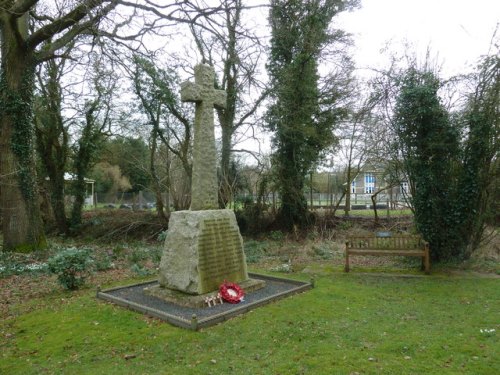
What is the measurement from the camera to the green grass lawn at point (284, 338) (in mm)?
4105

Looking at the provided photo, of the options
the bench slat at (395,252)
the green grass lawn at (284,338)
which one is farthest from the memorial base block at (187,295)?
the bench slat at (395,252)

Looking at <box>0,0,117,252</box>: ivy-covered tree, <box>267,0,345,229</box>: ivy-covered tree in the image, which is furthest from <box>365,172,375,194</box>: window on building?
<box>0,0,117,252</box>: ivy-covered tree

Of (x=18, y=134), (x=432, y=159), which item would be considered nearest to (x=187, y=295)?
(x=432, y=159)

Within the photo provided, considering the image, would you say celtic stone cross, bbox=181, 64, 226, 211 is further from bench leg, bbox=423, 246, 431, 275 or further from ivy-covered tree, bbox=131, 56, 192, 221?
ivy-covered tree, bbox=131, 56, 192, 221

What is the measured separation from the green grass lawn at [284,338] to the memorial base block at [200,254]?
1.02 meters

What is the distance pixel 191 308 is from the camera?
628 cm

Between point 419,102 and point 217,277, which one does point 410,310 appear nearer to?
point 217,277

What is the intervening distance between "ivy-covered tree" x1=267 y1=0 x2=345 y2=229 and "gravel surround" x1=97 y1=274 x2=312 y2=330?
27.8ft

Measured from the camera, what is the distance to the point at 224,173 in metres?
17.2

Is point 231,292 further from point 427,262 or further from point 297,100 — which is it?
point 297,100

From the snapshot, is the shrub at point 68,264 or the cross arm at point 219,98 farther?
the cross arm at point 219,98

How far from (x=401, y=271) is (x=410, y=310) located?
3.38 m

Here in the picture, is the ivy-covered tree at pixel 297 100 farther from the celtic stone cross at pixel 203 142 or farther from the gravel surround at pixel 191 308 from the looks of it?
the gravel surround at pixel 191 308

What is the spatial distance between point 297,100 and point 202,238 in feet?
33.8
